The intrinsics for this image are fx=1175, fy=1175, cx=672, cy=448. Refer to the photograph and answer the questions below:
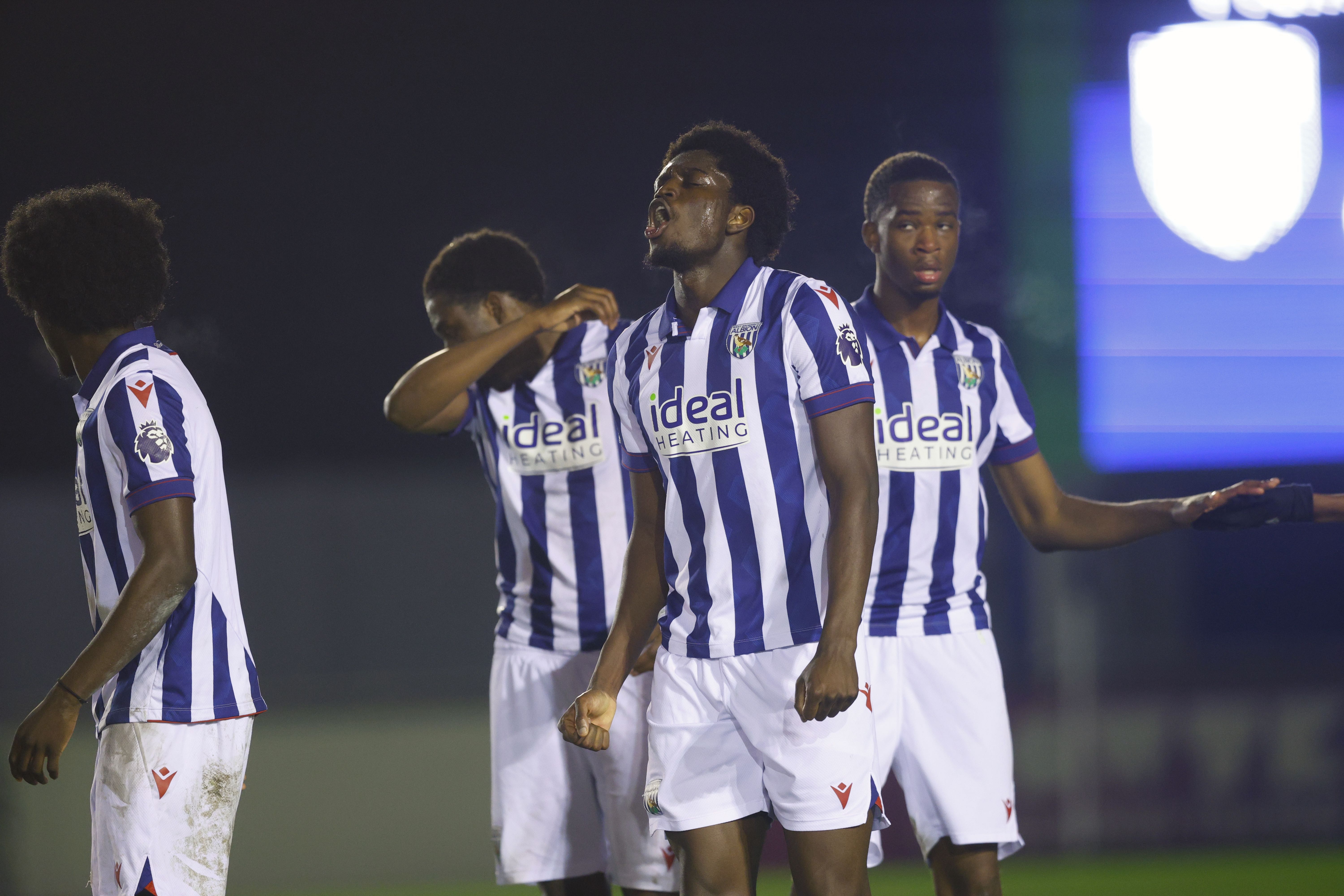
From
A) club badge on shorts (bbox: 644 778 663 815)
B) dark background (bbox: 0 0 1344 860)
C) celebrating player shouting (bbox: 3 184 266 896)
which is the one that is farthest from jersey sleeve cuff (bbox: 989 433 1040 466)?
celebrating player shouting (bbox: 3 184 266 896)

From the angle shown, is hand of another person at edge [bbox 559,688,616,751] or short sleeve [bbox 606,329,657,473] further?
short sleeve [bbox 606,329,657,473]

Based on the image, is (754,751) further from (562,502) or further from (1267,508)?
(1267,508)

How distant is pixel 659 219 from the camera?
2.10 metres

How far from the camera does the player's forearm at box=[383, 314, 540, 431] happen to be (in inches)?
104

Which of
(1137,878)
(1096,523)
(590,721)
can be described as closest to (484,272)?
(590,721)

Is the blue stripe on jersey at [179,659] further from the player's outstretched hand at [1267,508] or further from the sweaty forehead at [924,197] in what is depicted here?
the player's outstretched hand at [1267,508]

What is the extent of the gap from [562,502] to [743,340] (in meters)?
0.84

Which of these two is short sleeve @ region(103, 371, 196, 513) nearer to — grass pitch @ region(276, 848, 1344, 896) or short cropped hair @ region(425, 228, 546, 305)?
short cropped hair @ region(425, 228, 546, 305)

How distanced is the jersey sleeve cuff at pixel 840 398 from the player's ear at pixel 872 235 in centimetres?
95

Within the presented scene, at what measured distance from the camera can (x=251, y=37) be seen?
433 centimetres

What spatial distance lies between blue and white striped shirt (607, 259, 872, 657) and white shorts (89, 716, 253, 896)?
2.57 feet

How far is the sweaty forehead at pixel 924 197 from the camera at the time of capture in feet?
8.96

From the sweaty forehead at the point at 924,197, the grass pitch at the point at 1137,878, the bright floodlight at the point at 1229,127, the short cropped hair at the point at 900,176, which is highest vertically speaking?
the bright floodlight at the point at 1229,127

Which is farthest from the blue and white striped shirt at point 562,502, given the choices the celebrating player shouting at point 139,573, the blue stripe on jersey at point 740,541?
the celebrating player shouting at point 139,573
